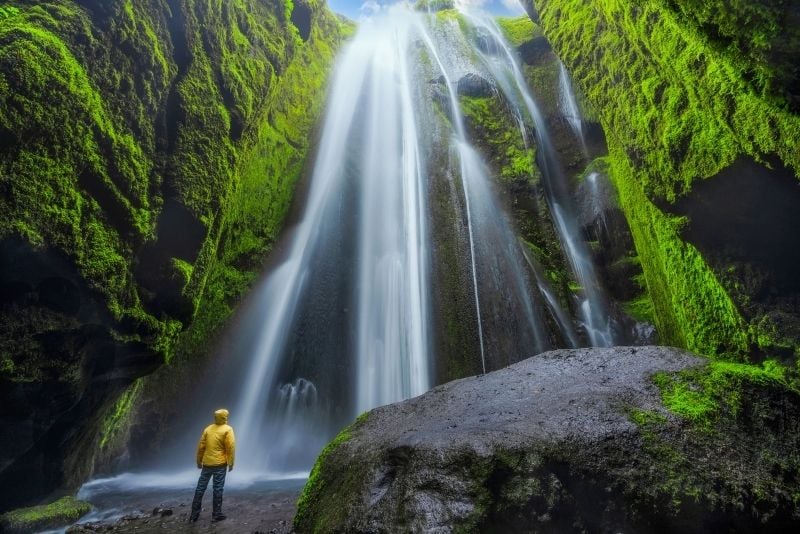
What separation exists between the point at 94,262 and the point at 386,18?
2746cm

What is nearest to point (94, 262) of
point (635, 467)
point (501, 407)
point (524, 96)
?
point (501, 407)

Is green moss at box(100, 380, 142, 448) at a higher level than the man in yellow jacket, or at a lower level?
higher

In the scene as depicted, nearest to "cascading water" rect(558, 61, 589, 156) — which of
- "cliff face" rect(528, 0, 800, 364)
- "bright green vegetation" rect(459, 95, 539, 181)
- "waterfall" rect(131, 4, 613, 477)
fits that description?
"waterfall" rect(131, 4, 613, 477)

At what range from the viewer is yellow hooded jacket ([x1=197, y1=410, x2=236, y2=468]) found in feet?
18.2

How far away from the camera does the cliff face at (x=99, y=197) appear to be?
4961 millimetres

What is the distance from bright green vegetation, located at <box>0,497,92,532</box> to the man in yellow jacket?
1908 mm

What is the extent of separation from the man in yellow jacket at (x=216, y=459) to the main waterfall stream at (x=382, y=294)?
4.04 m

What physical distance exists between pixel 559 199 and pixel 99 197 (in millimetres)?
13181

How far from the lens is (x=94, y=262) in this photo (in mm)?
5641

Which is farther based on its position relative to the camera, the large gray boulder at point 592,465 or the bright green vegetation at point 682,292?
the bright green vegetation at point 682,292

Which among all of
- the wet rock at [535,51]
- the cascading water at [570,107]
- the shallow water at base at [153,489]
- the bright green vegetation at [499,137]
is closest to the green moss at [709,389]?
the shallow water at base at [153,489]

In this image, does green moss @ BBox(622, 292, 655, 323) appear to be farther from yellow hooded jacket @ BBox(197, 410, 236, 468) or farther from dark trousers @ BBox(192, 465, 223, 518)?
dark trousers @ BBox(192, 465, 223, 518)

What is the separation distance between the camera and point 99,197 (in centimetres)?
586

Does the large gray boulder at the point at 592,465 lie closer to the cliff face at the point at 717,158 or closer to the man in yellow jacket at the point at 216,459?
the man in yellow jacket at the point at 216,459
